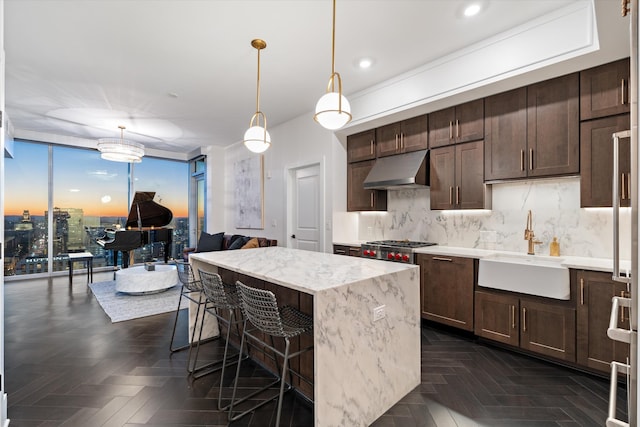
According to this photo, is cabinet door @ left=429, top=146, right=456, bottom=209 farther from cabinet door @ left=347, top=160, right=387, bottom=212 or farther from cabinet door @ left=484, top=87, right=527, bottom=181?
cabinet door @ left=347, top=160, right=387, bottom=212

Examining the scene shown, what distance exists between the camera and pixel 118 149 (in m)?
5.16

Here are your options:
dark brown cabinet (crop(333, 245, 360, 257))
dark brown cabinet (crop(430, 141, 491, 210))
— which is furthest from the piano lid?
dark brown cabinet (crop(430, 141, 491, 210))

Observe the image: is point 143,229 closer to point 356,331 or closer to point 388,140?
point 388,140

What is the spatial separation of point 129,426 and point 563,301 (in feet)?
10.9

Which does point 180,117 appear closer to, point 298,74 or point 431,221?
point 298,74

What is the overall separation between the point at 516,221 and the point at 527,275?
86 centimetres

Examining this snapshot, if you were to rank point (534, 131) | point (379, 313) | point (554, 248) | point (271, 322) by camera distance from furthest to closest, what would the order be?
point (554, 248) < point (534, 131) < point (379, 313) < point (271, 322)

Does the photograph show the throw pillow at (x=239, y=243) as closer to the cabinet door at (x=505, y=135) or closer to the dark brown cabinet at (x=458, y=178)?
the dark brown cabinet at (x=458, y=178)

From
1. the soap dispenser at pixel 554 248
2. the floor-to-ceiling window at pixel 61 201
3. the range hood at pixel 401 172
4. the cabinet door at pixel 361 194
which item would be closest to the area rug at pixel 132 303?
the floor-to-ceiling window at pixel 61 201

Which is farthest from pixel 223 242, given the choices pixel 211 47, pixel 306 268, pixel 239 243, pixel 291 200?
pixel 306 268

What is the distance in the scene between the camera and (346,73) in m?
3.67

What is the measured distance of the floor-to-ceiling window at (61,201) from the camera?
5.95 metres

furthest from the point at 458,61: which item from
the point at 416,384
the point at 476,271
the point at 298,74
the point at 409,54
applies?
the point at 416,384

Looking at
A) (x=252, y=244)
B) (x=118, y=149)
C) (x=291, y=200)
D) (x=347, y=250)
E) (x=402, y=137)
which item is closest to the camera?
(x=402, y=137)
